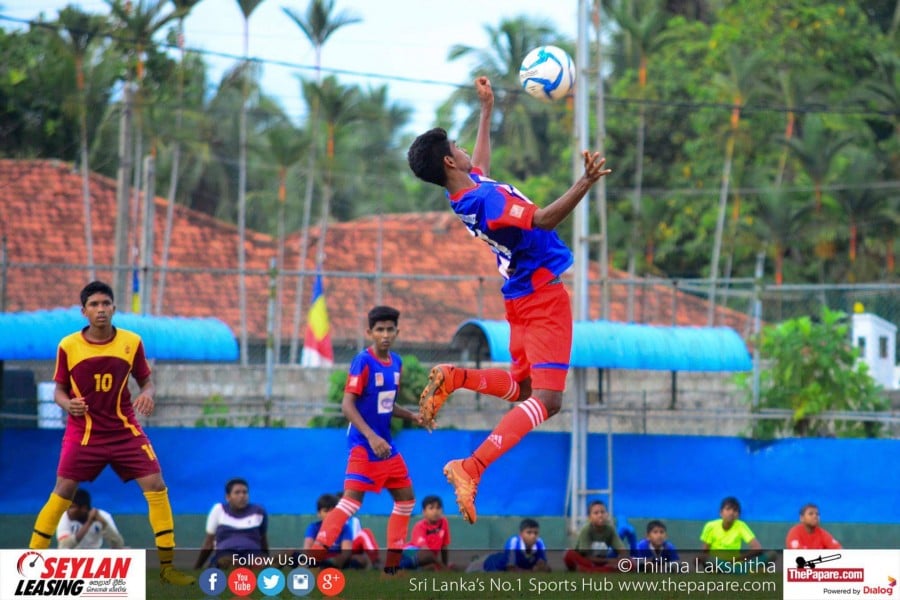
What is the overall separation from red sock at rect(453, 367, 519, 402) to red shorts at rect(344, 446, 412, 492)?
6.64 ft

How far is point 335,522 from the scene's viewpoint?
38.7 feet

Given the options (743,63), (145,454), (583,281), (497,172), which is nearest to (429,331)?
(743,63)

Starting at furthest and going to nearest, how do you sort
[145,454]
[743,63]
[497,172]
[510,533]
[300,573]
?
[497,172], [743,63], [510,533], [145,454], [300,573]

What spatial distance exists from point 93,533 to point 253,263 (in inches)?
1022

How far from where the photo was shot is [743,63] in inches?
1617

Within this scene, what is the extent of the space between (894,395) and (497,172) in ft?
104

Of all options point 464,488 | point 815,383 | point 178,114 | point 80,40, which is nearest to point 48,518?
point 464,488

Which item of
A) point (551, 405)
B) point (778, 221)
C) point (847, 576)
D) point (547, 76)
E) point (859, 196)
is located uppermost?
point (859, 196)

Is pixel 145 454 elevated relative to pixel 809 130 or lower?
lower

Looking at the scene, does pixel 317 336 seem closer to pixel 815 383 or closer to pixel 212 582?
pixel 815 383

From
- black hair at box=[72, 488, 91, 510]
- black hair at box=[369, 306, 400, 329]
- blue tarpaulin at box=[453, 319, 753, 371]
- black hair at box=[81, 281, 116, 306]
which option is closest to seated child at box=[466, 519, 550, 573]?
black hair at box=[369, 306, 400, 329]

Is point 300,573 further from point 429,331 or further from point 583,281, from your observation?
point 429,331

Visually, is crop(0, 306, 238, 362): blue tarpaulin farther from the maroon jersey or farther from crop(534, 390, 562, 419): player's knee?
crop(534, 390, 562, 419): player's knee

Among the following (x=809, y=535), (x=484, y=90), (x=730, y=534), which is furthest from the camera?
(x=730, y=534)
